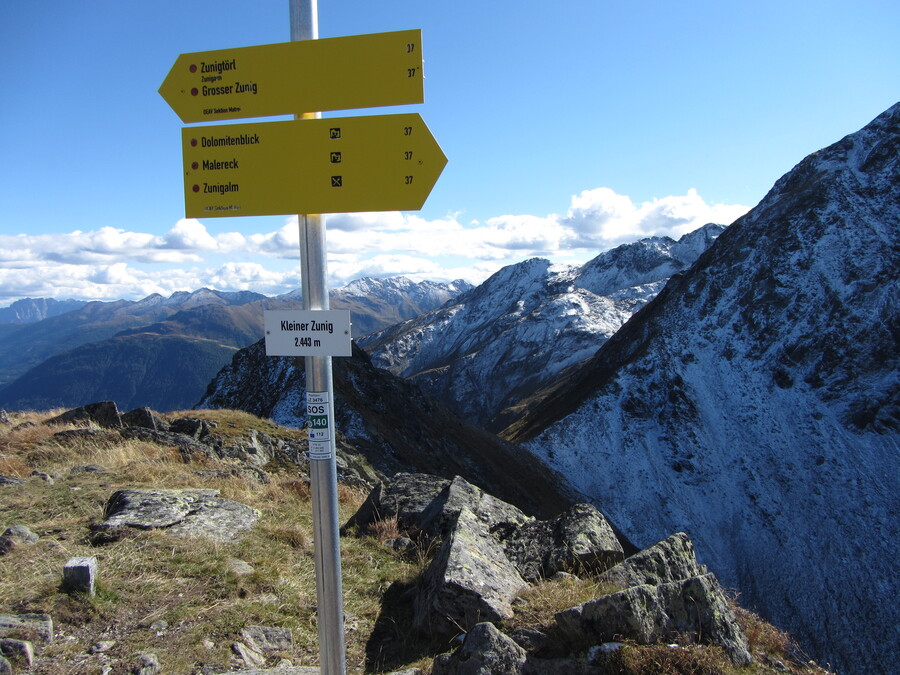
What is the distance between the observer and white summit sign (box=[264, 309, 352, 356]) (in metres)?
3.74

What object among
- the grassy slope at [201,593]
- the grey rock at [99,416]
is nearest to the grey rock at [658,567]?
the grassy slope at [201,593]

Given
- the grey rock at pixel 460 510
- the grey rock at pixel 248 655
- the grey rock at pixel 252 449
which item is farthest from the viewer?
the grey rock at pixel 252 449

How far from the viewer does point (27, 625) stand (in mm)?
4691

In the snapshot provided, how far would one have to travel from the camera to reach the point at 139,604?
17.7 feet

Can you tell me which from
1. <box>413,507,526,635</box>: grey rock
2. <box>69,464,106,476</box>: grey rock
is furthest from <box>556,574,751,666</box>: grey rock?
<box>69,464,106,476</box>: grey rock

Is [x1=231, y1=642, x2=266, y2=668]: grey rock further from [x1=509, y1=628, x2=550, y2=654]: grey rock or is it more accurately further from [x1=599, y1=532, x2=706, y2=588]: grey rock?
[x1=599, y1=532, x2=706, y2=588]: grey rock

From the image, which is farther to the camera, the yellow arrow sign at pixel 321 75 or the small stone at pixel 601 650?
the small stone at pixel 601 650

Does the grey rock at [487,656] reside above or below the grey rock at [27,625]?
below

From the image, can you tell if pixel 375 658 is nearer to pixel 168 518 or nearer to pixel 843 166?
pixel 168 518

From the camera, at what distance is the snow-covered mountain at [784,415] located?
170ft

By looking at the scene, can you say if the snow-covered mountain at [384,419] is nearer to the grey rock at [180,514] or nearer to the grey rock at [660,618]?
the grey rock at [180,514]

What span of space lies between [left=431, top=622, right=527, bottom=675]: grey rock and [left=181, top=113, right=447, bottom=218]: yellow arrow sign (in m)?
3.37

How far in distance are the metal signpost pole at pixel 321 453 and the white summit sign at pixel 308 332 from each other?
0.34ft

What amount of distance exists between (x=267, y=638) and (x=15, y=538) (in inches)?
139
